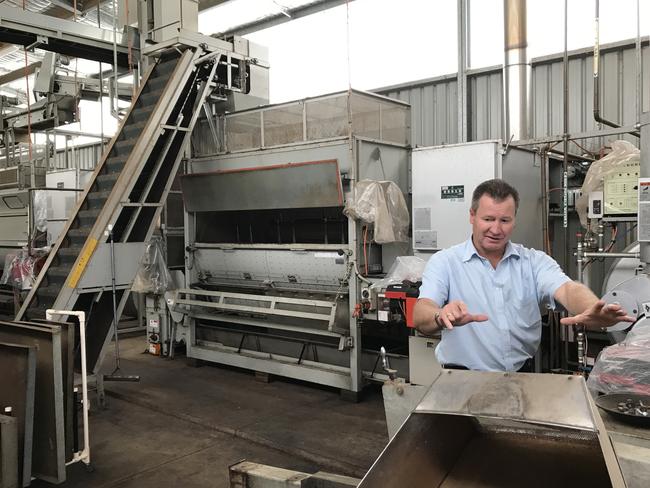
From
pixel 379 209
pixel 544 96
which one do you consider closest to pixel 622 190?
pixel 379 209

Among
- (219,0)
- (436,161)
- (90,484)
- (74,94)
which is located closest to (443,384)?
(90,484)

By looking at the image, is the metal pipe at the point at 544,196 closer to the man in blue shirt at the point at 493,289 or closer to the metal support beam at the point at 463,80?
the metal support beam at the point at 463,80

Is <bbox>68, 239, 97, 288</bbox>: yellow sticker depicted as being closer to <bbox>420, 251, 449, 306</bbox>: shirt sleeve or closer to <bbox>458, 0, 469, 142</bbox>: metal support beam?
<bbox>420, 251, 449, 306</bbox>: shirt sleeve

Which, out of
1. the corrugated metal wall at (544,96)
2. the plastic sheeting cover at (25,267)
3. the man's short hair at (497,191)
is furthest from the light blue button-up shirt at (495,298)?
the plastic sheeting cover at (25,267)

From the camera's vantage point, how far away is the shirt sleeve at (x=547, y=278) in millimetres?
1572

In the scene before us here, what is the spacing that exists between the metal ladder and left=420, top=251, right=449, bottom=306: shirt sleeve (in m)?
2.59

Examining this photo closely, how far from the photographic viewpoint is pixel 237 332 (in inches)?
189

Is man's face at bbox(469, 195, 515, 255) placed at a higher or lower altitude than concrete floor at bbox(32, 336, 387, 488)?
higher

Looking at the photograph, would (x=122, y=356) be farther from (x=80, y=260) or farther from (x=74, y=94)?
(x=74, y=94)

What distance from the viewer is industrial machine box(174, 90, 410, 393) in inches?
151

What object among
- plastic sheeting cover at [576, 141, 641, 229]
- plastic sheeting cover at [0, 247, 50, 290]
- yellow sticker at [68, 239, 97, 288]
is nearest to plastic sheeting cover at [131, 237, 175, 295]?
plastic sheeting cover at [0, 247, 50, 290]

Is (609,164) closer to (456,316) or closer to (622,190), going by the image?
(622,190)

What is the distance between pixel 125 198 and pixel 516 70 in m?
3.14

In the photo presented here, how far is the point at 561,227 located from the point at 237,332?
9.41 ft
